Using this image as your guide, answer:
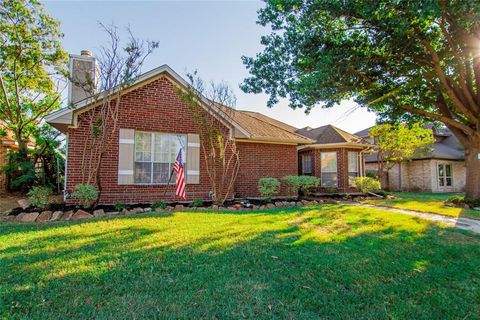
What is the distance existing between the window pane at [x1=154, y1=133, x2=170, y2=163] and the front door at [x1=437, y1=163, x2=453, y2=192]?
68.0 feet

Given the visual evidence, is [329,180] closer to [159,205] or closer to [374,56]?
[374,56]

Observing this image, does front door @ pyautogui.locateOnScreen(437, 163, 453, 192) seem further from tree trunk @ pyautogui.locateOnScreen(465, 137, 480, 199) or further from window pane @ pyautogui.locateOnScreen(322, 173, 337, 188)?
window pane @ pyautogui.locateOnScreen(322, 173, 337, 188)

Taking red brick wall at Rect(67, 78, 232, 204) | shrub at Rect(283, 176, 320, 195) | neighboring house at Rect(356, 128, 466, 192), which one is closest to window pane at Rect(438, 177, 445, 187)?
neighboring house at Rect(356, 128, 466, 192)

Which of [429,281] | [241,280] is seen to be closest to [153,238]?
[241,280]

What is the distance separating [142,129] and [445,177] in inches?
892

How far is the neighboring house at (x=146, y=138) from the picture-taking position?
7.95 m

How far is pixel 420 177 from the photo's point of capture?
19.4 meters

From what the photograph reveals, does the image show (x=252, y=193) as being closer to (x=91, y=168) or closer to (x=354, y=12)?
(x=91, y=168)

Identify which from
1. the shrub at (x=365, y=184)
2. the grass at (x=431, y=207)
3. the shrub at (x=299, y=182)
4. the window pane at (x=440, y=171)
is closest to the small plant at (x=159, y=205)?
the shrub at (x=299, y=182)

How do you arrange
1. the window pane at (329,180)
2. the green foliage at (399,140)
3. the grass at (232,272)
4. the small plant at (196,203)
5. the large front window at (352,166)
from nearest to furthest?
1. the grass at (232,272)
2. the small plant at (196,203)
3. the window pane at (329,180)
4. the large front window at (352,166)
5. the green foliage at (399,140)

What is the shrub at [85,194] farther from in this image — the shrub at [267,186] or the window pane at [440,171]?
the window pane at [440,171]

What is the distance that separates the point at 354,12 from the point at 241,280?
27.8 feet

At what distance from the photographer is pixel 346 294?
2.96m

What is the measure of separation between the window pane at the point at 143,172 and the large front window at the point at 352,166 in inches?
409
